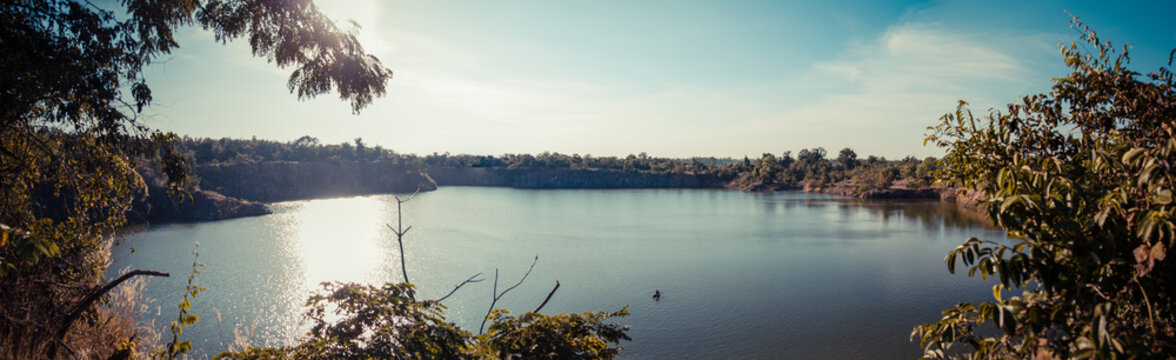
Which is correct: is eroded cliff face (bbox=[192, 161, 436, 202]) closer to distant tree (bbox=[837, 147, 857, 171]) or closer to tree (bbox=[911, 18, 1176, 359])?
tree (bbox=[911, 18, 1176, 359])

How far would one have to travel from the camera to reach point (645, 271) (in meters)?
20.8

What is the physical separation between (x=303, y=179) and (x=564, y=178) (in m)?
45.2

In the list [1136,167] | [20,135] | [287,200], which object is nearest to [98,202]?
[20,135]

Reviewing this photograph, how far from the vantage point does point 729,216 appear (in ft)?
143

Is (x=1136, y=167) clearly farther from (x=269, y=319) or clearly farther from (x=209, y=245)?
(x=209, y=245)

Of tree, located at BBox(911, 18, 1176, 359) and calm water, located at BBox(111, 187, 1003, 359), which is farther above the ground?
tree, located at BBox(911, 18, 1176, 359)

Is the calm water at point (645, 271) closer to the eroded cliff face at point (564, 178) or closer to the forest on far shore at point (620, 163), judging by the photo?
the forest on far shore at point (620, 163)

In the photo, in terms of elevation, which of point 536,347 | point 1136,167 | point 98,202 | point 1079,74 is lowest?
point 536,347

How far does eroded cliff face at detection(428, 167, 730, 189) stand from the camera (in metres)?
98.5

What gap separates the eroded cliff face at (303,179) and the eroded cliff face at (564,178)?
15207mm

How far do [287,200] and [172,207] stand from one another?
25516 millimetres

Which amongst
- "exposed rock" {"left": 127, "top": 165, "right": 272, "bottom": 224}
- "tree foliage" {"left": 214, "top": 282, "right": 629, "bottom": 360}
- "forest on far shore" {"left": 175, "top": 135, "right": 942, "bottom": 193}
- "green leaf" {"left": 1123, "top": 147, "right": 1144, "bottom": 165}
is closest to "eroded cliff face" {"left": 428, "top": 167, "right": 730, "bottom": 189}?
"forest on far shore" {"left": 175, "top": 135, "right": 942, "bottom": 193}

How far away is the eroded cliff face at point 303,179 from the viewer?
5766 cm

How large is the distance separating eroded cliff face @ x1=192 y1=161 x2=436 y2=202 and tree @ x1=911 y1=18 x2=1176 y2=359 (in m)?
45.2
